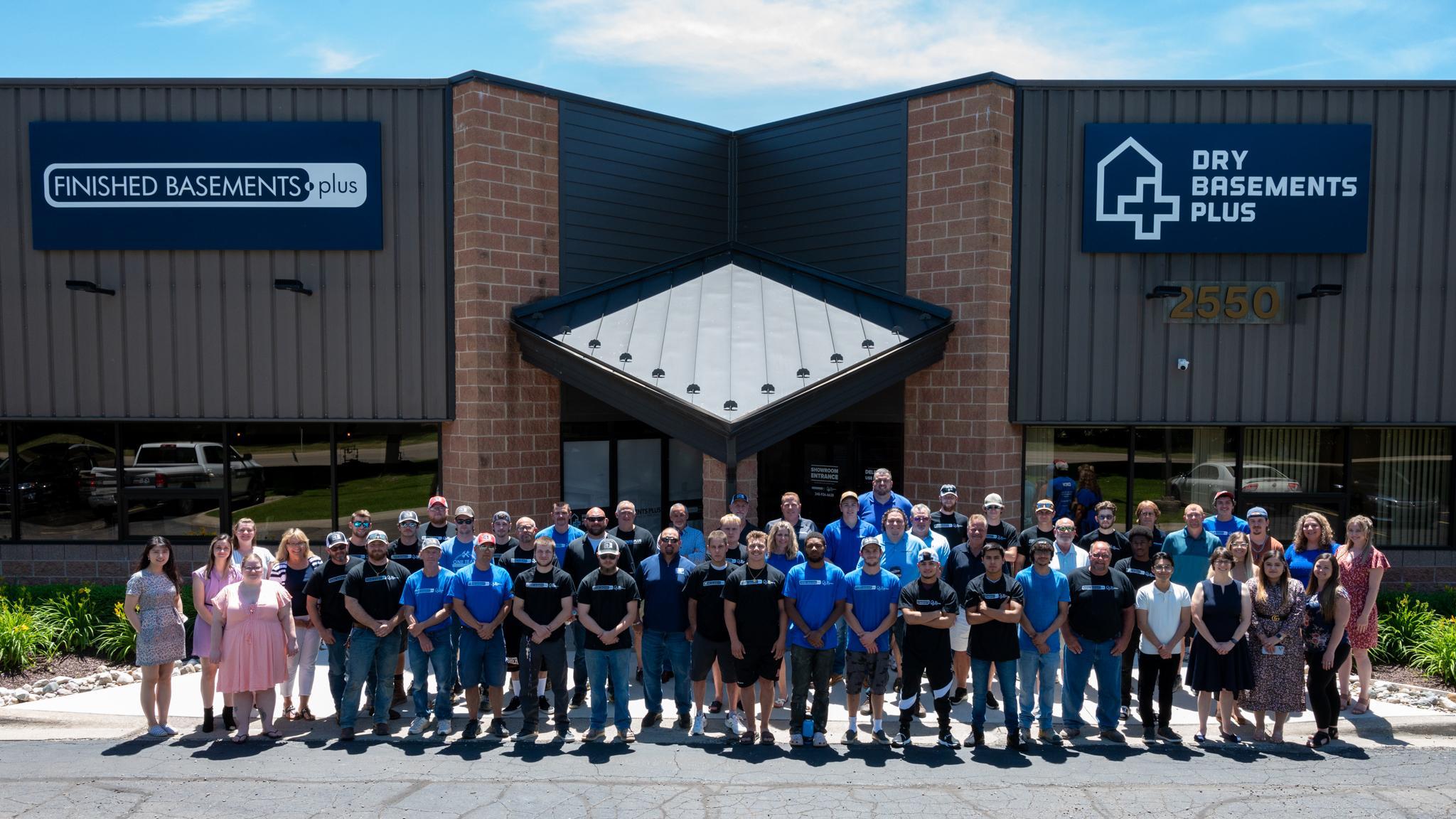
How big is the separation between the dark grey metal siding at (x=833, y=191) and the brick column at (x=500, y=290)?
337 centimetres

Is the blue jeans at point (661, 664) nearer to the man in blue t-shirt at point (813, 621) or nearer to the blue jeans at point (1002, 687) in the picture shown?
the man in blue t-shirt at point (813, 621)

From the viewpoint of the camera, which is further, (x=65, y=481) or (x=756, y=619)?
(x=65, y=481)

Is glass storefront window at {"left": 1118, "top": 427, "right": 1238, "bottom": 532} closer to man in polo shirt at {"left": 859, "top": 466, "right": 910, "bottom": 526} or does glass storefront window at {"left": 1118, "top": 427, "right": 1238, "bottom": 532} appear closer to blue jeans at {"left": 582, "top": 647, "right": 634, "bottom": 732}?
man in polo shirt at {"left": 859, "top": 466, "right": 910, "bottom": 526}

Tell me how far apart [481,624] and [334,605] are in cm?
127

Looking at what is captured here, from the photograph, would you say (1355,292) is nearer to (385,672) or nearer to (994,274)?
(994,274)

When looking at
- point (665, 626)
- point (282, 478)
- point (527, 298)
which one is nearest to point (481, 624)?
point (665, 626)

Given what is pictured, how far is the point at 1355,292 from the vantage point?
39.3ft

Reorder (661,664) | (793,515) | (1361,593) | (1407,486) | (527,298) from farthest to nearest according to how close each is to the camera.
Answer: (1407,486), (527,298), (793,515), (1361,593), (661,664)

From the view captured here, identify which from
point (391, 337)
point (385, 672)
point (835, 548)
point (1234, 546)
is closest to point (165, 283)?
point (391, 337)

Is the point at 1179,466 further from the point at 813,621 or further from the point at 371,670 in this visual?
the point at 371,670

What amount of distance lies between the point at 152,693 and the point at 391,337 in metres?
5.24

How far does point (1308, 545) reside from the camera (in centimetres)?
846

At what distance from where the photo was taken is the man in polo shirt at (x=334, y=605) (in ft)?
25.5

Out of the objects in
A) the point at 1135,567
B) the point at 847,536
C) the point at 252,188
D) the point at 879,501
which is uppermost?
the point at 252,188
